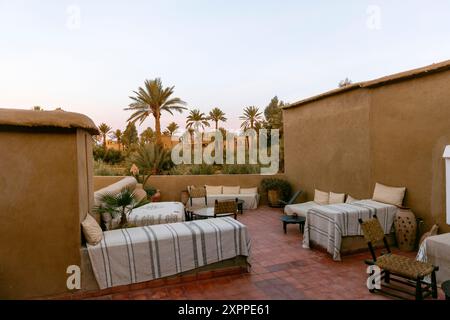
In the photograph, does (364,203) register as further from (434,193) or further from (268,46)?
(268,46)

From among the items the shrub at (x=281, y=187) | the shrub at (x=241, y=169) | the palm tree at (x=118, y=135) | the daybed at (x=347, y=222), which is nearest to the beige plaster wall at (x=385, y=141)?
the daybed at (x=347, y=222)

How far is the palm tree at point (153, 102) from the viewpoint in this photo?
1912 cm

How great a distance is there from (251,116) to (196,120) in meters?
6.22

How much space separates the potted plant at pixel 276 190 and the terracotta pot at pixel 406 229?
191 inches

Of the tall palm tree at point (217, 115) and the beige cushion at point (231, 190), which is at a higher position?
the tall palm tree at point (217, 115)

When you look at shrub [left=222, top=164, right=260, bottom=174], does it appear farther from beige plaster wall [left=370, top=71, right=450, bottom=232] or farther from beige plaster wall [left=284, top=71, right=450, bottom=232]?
beige plaster wall [left=370, top=71, right=450, bottom=232]

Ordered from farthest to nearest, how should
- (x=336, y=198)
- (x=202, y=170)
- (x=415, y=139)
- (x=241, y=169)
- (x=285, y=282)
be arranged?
(x=202, y=170) → (x=241, y=169) → (x=336, y=198) → (x=415, y=139) → (x=285, y=282)

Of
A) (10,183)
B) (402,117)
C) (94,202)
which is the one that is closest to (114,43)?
(94,202)

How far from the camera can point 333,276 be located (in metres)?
4.22

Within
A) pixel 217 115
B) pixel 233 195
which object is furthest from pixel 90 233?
pixel 217 115

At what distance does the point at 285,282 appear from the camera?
402cm

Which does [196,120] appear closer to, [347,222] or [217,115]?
[217,115]

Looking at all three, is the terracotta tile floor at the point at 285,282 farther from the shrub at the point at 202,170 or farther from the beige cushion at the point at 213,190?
the shrub at the point at 202,170

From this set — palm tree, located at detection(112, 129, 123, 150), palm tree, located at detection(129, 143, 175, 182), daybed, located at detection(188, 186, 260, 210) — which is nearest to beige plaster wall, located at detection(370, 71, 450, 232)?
daybed, located at detection(188, 186, 260, 210)
